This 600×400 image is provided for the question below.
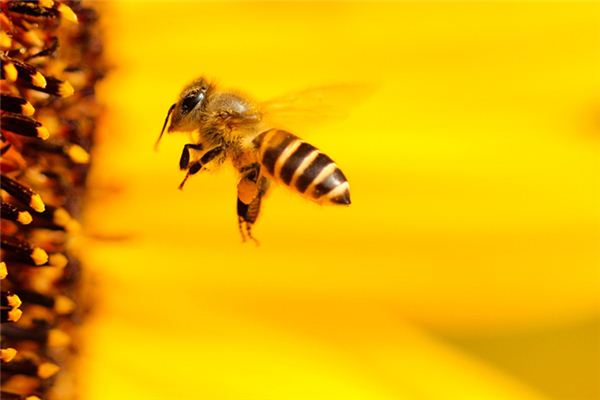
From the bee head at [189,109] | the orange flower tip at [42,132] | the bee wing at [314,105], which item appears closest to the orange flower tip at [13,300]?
the orange flower tip at [42,132]

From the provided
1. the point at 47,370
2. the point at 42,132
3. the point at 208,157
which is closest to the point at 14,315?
the point at 47,370

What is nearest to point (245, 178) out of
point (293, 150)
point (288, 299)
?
point (293, 150)

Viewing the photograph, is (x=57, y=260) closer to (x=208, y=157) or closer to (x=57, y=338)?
(x=57, y=338)

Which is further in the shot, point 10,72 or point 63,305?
point 63,305

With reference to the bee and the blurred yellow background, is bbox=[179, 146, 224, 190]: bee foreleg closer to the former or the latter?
the bee

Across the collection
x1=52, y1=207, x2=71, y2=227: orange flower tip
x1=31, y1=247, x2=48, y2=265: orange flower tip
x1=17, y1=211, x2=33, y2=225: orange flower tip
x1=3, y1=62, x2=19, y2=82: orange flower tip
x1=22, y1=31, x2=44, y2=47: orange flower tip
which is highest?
x1=22, y1=31, x2=44, y2=47: orange flower tip

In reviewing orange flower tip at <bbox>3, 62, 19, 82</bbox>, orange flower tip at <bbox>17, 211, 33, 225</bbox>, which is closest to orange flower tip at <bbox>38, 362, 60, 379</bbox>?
Answer: orange flower tip at <bbox>17, 211, 33, 225</bbox>
